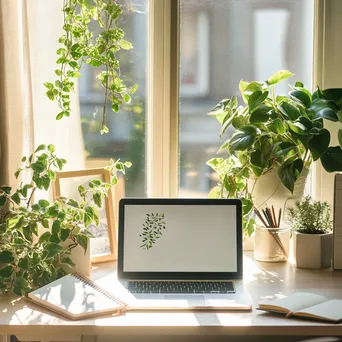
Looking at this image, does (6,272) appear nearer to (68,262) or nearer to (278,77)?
(68,262)

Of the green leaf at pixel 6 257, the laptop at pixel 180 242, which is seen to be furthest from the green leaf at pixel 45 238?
the laptop at pixel 180 242

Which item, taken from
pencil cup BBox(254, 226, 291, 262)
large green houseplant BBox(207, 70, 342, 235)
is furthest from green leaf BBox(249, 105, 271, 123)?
pencil cup BBox(254, 226, 291, 262)

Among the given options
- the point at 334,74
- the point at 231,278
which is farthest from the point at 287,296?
the point at 334,74

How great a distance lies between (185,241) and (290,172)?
1.25 ft

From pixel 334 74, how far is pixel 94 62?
2.77 feet

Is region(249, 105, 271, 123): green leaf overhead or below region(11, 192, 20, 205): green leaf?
overhead

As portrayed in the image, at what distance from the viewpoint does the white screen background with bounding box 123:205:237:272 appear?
195 cm

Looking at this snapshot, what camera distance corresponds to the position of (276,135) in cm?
202

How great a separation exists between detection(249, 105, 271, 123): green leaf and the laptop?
0.26m

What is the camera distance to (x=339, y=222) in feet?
6.63

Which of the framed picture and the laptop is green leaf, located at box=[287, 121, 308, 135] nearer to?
the laptop

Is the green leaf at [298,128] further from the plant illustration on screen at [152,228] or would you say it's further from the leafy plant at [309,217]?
the plant illustration on screen at [152,228]

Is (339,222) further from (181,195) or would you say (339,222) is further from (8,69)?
(8,69)

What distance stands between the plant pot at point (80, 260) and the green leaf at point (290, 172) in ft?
2.06
